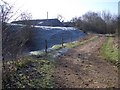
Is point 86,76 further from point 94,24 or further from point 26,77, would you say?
point 94,24

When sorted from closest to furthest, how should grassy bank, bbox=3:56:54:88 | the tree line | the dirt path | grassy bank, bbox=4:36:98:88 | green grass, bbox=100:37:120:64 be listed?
1. grassy bank, bbox=3:56:54:88
2. grassy bank, bbox=4:36:98:88
3. the dirt path
4. green grass, bbox=100:37:120:64
5. the tree line

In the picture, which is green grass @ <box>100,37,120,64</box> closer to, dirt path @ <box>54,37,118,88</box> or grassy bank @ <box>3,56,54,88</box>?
dirt path @ <box>54,37,118,88</box>

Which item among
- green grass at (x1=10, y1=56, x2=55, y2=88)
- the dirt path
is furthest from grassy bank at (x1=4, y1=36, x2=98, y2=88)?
the dirt path

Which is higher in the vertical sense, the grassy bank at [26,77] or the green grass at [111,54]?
the grassy bank at [26,77]

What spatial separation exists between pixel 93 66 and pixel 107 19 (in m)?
73.0

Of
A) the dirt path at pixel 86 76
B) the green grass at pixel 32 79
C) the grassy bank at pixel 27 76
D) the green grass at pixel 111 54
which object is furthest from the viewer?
the green grass at pixel 111 54

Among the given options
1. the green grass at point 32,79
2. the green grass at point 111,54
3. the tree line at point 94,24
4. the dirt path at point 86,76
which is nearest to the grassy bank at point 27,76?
the green grass at point 32,79

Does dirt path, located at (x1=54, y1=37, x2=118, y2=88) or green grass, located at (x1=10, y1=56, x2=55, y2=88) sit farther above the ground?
green grass, located at (x1=10, y1=56, x2=55, y2=88)

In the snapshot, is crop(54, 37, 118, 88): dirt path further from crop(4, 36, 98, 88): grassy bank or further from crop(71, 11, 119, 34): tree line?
crop(71, 11, 119, 34): tree line

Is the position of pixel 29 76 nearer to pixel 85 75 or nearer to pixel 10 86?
pixel 10 86

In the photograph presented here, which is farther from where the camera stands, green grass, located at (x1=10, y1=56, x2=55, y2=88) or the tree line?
the tree line

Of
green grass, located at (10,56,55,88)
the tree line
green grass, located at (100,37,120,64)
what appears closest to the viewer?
green grass, located at (10,56,55,88)

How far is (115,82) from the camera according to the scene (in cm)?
969

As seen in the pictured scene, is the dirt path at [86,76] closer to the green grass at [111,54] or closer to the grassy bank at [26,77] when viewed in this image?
the grassy bank at [26,77]
